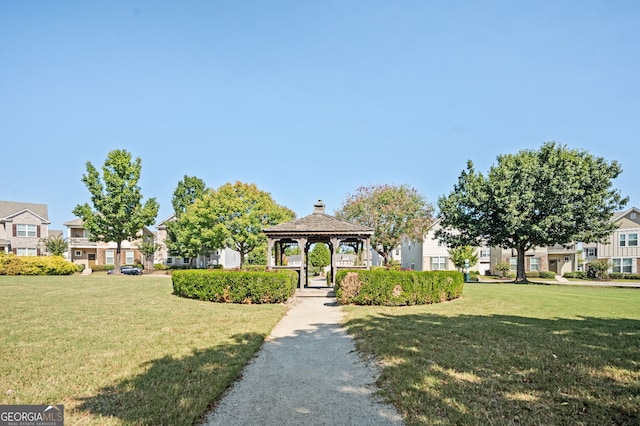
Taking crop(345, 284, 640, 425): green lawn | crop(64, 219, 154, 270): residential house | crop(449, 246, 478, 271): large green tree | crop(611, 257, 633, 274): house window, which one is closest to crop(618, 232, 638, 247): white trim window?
crop(611, 257, 633, 274): house window

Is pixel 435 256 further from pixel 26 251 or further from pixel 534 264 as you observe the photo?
pixel 26 251

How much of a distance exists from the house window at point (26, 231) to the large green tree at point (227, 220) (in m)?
18.4

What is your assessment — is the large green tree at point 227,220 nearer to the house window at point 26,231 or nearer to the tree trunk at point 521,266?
the house window at point 26,231

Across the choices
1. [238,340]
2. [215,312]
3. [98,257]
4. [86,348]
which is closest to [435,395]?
[238,340]

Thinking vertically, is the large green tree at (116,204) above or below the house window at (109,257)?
above

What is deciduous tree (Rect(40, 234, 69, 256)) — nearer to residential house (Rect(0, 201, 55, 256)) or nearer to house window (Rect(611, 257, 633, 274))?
residential house (Rect(0, 201, 55, 256))

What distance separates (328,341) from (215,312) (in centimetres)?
490

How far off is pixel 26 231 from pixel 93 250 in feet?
23.7

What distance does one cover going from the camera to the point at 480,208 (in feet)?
90.8

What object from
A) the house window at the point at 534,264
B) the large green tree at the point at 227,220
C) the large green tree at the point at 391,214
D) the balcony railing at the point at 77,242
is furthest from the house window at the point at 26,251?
the house window at the point at 534,264

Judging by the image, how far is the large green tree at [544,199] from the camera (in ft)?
82.8

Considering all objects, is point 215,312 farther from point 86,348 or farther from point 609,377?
point 609,377

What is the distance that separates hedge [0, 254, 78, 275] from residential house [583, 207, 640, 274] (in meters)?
52.4

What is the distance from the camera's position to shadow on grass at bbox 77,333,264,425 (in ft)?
13.3
